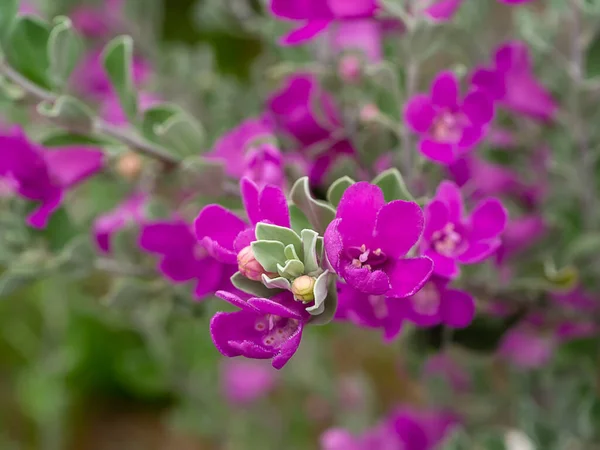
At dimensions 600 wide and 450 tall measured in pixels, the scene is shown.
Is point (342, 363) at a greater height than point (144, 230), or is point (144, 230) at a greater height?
point (144, 230)

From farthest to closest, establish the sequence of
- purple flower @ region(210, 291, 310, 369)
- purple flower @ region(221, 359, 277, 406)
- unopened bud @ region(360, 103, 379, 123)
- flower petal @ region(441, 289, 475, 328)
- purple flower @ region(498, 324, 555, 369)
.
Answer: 1. purple flower @ region(221, 359, 277, 406)
2. purple flower @ region(498, 324, 555, 369)
3. unopened bud @ region(360, 103, 379, 123)
4. flower petal @ region(441, 289, 475, 328)
5. purple flower @ region(210, 291, 310, 369)

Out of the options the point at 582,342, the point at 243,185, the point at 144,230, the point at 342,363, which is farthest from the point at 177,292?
the point at 342,363

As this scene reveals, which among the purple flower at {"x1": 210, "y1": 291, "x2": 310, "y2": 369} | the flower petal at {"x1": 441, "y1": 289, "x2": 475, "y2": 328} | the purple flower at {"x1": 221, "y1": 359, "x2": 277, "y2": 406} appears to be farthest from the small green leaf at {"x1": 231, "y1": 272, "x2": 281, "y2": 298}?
the purple flower at {"x1": 221, "y1": 359, "x2": 277, "y2": 406}

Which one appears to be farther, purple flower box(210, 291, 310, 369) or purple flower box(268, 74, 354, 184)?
purple flower box(268, 74, 354, 184)

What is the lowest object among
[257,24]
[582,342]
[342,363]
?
[342,363]

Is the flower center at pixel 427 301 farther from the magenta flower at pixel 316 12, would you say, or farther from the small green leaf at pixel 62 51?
the small green leaf at pixel 62 51

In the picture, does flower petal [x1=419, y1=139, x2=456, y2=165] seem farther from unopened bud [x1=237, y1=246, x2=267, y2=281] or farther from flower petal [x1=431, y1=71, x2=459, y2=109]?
unopened bud [x1=237, y1=246, x2=267, y2=281]

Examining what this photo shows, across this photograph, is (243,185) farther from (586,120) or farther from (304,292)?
(586,120)

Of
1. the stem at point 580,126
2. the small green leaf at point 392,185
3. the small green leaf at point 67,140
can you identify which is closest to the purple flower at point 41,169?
the small green leaf at point 67,140
